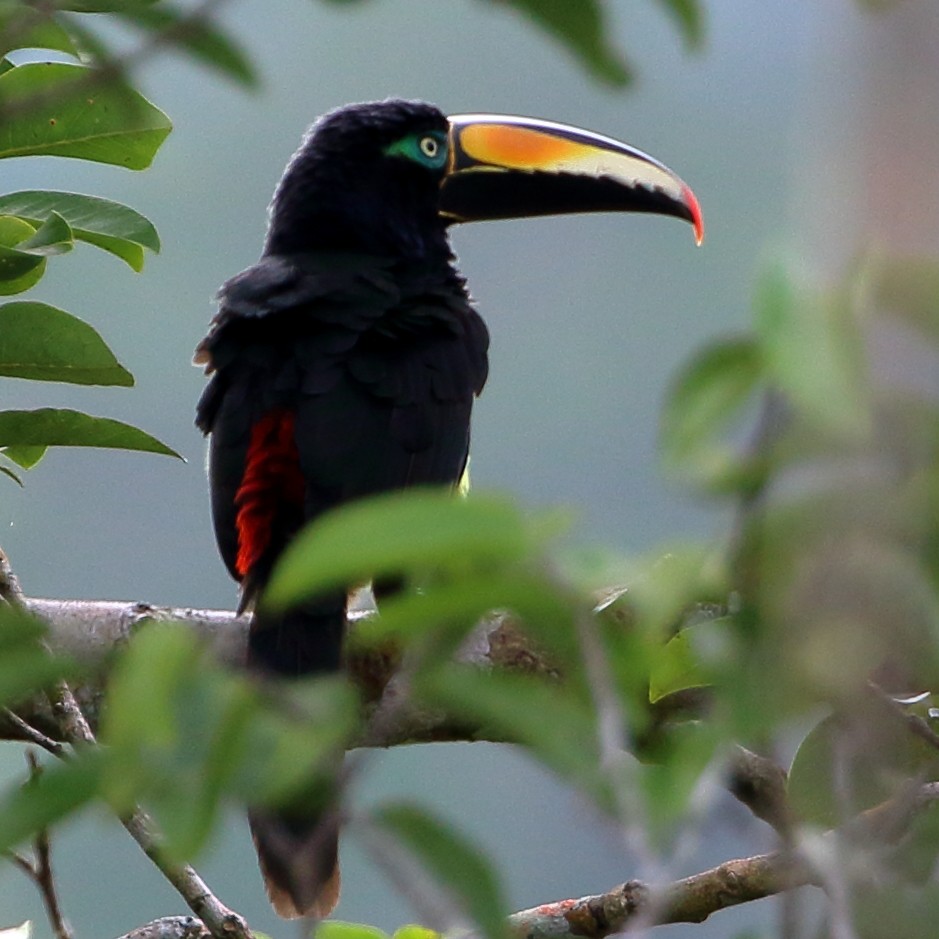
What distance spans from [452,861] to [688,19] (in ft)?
1.41

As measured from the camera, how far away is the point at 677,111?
16.4 m

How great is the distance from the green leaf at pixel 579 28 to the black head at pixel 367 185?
7.51ft

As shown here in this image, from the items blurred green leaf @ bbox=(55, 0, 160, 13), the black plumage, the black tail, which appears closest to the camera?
blurred green leaf @ bbox=(55, 0, 160, 13)

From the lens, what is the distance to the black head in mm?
3125

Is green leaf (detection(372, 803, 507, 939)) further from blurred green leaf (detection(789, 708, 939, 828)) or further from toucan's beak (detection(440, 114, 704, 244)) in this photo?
toucan's beak (detection(440, 114, 704, 244))

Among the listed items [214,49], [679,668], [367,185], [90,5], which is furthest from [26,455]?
[214,49]

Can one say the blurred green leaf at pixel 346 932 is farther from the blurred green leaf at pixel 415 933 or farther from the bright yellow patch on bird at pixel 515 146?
the bright yellow patch on bird at pixel 515 146

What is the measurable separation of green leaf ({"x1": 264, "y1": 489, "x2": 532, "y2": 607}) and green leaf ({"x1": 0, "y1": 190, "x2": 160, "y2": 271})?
1.47 m

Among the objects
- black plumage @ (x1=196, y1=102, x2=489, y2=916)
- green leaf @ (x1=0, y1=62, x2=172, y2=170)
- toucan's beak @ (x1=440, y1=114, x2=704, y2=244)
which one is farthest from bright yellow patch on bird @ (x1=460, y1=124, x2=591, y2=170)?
green leaf @ (x1=0, y1=62, x2=172, y2=170)

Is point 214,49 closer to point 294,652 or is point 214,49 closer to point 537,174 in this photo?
point 294,652

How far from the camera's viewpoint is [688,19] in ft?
2.61

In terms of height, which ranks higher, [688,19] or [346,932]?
[688,19]

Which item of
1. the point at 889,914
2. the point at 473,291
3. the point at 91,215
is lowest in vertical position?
the point at 473,291

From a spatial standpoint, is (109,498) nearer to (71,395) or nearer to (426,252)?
(71,395)
